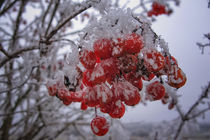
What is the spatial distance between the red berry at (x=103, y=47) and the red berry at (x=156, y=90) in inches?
14.6

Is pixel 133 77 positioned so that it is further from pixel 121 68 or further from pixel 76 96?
pixel 76 96

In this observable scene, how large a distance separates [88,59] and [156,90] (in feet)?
1.39

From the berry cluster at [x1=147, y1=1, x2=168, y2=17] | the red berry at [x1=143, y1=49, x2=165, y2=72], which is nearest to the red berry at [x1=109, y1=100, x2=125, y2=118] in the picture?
the red berry at [x1=143, y1=49, x2=165, y2=72]

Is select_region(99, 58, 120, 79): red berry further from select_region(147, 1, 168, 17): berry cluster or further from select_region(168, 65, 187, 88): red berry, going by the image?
select_region(147, 1, 168, 17): berry cluster

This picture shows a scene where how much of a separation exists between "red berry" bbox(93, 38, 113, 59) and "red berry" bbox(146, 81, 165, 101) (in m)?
0.37

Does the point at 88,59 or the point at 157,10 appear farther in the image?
the point at 157,10

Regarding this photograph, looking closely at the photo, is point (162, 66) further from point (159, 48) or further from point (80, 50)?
point (80, 50)

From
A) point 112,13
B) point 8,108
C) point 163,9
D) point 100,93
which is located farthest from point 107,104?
point 163,9

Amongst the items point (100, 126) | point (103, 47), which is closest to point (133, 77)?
point (103, 47)

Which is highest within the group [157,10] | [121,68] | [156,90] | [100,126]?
[157,10]

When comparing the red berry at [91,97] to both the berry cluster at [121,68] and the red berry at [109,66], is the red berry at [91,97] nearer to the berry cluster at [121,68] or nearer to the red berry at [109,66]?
the berry cluster at [121,68]

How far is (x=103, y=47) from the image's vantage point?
576 mm

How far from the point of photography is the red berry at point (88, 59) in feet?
2.04

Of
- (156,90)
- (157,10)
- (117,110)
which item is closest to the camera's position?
(117,110)
